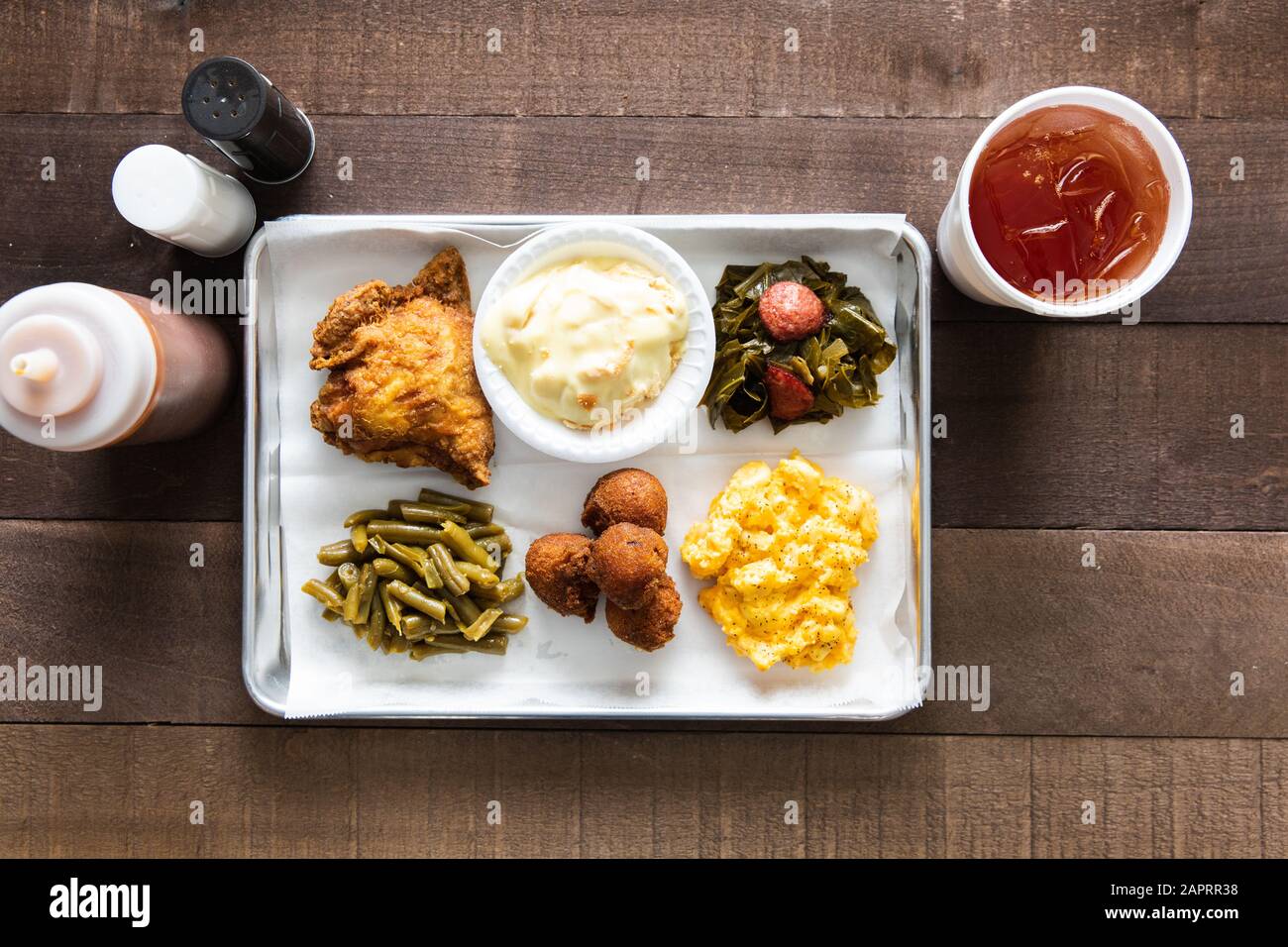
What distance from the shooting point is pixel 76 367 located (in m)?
2.27

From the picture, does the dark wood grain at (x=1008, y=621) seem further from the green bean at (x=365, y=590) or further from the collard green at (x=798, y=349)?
the collard green at (x=798, y=349)

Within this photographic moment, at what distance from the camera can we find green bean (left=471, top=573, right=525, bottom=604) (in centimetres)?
260

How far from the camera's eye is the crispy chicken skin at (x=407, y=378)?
2.44 meters

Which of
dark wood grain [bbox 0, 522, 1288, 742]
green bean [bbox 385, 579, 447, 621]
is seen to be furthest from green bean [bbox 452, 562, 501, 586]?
dark wood grain [bbox 0, 522, 1288, 742]

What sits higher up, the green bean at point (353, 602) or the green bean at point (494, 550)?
the green bean at point (494, 550)

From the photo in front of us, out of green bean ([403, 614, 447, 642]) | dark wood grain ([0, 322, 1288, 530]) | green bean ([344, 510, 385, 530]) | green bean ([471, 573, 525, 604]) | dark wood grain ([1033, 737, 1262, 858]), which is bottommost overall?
dark wood grain ([1033, 737, 1262, 858])

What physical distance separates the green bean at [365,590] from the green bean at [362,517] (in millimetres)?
129

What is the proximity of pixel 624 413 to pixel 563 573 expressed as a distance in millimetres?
491

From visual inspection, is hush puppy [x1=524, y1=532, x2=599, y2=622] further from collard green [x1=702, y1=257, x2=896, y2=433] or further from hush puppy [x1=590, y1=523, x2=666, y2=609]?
collard green [x1=702, y1=257, x2=896, y2=433]

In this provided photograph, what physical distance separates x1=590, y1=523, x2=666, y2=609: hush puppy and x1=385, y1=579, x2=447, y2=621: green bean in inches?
19.1

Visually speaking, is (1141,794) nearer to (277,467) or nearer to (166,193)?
(277,467)

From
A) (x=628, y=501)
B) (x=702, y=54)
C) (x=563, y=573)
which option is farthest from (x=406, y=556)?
(x=702, y=54)

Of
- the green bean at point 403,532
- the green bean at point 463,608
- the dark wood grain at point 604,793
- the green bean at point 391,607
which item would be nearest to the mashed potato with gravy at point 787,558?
the dark wood grain at point 604,793
